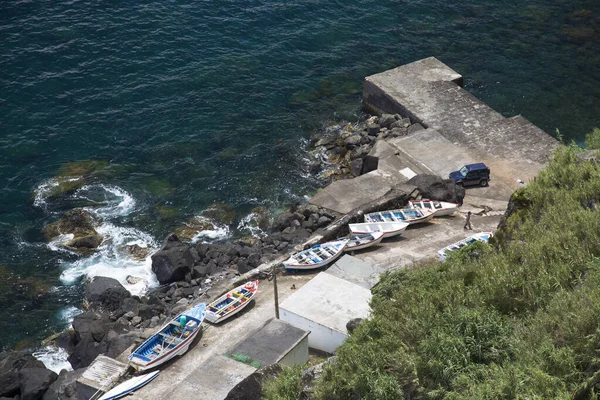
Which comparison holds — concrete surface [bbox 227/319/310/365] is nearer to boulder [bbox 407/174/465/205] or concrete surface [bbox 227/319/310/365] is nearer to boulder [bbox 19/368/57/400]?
boulder [bbox 19/368/57/400]

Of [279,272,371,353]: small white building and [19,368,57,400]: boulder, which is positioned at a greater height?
[279,272,371,353]: small white building

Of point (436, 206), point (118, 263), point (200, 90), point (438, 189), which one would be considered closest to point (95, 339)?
point (118, 263)

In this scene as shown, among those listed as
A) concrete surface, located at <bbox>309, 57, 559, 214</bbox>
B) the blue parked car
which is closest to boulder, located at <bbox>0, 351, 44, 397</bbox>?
concrete surface, located at <bbox>309, 57, 559, 214</bbox>

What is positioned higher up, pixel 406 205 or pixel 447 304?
pixel 447 304

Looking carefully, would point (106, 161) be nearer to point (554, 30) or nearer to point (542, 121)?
point (542, 121)

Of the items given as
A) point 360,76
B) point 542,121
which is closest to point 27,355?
point 360,76

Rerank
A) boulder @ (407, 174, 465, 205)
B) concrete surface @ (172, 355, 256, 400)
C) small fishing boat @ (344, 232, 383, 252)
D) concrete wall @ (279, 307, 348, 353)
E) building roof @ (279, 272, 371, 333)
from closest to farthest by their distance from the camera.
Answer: concrete surface @ (172, 355, 256, 400)
concrete wall @ (279, 307, 348, 353)
building roof @ (279, 272, 371, 333)
small fishing boat @ (344, 232, 383, 252)
boulder @ (407, 174, 465, 205)

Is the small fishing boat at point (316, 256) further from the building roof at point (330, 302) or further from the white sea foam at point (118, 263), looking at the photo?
the white sea foam at point (118, 263)
